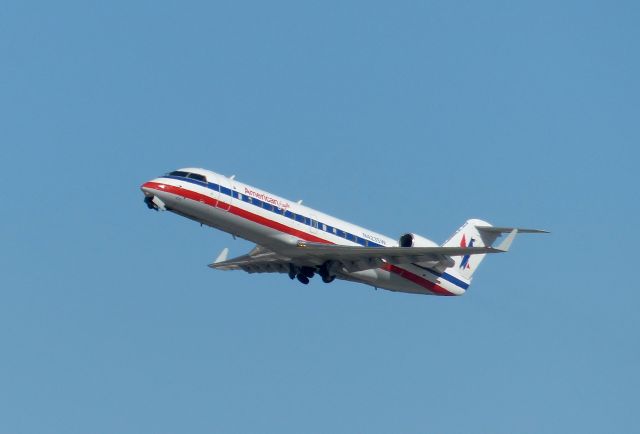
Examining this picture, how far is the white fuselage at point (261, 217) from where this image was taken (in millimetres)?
41406

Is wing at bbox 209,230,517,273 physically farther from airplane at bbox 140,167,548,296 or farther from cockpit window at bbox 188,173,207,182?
cockpit window at bbox 188,173,207,182

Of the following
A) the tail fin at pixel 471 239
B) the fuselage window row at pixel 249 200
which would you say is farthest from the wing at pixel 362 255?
the tail fin at pixel 471 239

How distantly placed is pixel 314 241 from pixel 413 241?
3.73m

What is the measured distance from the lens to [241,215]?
138ft

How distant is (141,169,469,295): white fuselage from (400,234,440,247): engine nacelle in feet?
2.62

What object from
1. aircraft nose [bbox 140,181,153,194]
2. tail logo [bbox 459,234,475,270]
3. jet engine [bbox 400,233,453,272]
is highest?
tail logo [bbox 459,234,475,270]

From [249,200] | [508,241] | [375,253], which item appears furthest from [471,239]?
[249,200]

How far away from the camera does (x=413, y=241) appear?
4500 cm

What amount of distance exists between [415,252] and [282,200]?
190 inches

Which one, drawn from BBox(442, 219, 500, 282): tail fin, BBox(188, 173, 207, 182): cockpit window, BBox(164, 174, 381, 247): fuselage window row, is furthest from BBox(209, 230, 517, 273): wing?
BBox(188, 173, 207, 182): cockpit window

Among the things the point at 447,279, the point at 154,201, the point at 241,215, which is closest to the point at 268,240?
the point at 241,215

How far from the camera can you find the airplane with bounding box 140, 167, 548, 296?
41594 millimetres

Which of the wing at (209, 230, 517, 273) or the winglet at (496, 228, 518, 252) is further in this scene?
the wing at (209, 230, 517, 273)

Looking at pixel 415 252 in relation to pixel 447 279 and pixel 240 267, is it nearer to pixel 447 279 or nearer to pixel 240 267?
pixel 447 279
